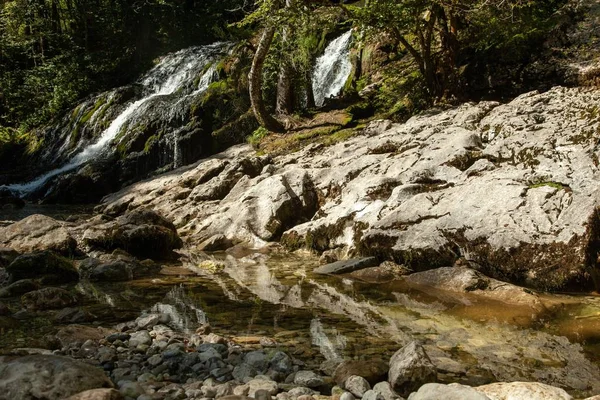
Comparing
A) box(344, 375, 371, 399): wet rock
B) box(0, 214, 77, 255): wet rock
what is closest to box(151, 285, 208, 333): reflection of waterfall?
box(344, 375, 371, 399): wet rock

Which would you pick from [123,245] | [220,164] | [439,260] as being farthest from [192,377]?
[220,164]

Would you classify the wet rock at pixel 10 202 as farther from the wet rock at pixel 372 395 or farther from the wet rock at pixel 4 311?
the wet rock at pixel 372 395

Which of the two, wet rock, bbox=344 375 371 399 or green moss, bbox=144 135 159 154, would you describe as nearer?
wet rock, bbox=344 375 371 399

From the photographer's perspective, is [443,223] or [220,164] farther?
[220,164]

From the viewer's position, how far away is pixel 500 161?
7465 mm

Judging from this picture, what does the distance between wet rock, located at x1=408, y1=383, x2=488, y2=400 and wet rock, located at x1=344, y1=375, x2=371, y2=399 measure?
0.33 metres

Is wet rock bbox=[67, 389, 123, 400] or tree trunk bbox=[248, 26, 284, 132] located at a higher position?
tree trunk bbox=[248, 26, 284, 132]

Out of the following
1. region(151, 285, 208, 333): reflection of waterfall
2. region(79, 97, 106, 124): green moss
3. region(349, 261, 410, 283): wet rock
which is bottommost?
region(349, 261, 410, 283): wet rock

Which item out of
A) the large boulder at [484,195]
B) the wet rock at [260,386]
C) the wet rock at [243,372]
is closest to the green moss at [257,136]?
the large boulder at [484,195]

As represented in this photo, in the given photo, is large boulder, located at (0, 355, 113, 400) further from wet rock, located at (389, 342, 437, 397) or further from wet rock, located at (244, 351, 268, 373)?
wet rock, located at (389, 342, 437, 397)

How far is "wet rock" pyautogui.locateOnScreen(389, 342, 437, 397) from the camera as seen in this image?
10.1 ft

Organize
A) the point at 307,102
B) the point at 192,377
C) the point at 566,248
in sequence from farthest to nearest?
the point at 307,102, the point at 566,248, the point at 192,377

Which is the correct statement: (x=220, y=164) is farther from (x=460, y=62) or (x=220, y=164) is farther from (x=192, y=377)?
(x=192, y=377)

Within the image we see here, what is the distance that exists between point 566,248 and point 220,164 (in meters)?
9.60
